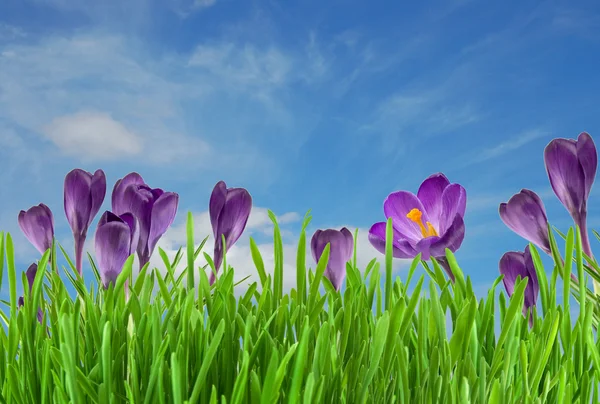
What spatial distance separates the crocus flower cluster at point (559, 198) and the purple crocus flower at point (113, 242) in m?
0.83

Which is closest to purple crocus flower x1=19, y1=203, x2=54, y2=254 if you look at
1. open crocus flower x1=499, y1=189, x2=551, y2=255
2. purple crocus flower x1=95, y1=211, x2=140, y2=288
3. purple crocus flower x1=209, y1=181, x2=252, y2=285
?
purple crocus flower x1=95, y1=211, x2=140, y2=288

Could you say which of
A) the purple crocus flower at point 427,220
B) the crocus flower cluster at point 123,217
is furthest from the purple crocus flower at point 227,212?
the purple crocus flower at point 427,220

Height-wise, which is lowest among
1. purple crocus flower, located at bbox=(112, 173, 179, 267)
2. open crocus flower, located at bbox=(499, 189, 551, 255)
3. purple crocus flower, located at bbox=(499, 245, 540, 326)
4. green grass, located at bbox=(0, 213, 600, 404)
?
green grass, located at bbox=(0, 213, 600, 404)

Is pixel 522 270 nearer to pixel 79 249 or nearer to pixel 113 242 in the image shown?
pixel 113 242

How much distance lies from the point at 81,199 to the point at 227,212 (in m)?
0.41

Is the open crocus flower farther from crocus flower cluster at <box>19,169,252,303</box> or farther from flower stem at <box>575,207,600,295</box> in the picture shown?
crocus flower cluster at <box>19,169,252,303</box>

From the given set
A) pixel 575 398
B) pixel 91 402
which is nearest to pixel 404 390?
pixel 575 398

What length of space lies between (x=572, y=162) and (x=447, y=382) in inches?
27.0

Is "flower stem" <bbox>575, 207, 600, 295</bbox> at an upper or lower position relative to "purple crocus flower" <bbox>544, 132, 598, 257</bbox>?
lower

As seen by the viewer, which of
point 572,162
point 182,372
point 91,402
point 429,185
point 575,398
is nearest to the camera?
point 182,372

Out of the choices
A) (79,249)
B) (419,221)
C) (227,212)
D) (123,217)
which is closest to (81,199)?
(79,249)

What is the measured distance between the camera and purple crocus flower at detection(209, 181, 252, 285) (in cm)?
145

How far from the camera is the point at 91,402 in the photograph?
1053mm

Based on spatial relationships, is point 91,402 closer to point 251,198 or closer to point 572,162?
point 251,198
